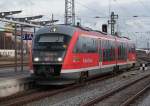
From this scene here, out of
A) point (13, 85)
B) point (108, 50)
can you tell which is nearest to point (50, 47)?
point (13, 85)

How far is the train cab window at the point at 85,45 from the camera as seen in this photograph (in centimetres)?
2134

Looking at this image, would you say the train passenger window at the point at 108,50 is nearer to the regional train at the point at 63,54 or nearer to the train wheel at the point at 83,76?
the regional train at the point at 63,54

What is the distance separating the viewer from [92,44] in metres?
24.1

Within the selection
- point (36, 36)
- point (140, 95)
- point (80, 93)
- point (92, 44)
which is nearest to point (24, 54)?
point (36, 36)

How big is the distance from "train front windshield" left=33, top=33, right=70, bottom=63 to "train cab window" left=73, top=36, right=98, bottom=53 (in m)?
0.80

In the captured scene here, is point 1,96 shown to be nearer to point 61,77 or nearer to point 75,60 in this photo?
point 61,77

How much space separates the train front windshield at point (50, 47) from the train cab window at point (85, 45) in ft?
2.63

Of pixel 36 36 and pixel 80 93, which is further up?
pixel 36 36

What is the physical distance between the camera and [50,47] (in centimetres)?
2034

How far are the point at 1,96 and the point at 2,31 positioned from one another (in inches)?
195

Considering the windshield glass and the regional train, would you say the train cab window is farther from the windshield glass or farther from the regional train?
the windshield glass

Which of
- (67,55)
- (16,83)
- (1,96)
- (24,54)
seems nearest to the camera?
(1,96)

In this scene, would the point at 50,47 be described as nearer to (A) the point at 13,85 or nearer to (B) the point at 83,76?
(A) the point at 13,85

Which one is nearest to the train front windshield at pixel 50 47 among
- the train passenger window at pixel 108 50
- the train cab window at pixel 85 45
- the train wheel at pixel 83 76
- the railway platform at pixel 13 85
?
the train cab window at pixel 85 45
